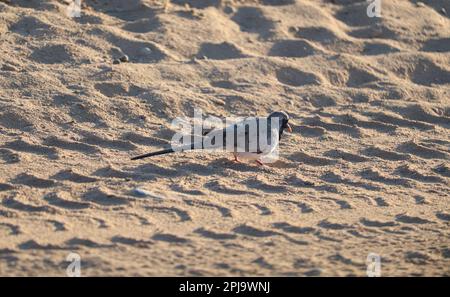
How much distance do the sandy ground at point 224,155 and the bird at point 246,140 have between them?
131 mm

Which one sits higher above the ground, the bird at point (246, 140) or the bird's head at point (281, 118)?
the bird's head at point (281, 118)

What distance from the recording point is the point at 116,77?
8773 millimetres

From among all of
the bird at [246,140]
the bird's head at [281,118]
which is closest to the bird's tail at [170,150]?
the bird at [246,140]

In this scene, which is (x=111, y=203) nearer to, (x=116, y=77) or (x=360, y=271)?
(x=360, y=271)

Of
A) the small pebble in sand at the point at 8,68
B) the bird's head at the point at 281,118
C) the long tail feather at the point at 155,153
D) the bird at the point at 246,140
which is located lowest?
A: the long tail feather at the point at 155,153

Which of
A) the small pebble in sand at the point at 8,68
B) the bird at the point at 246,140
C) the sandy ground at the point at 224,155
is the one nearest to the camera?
the sandy ground at the point at 224,155

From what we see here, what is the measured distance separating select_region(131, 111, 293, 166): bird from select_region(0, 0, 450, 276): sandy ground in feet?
0.43

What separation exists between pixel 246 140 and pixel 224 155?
386mm

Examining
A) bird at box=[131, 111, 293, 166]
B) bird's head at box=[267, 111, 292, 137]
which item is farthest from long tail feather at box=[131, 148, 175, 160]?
bird's head at box=[267, 111, 292, 137]

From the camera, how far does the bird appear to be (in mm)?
7688

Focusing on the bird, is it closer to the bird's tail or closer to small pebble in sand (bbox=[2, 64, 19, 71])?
the bird's tail

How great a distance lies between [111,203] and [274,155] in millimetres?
1944

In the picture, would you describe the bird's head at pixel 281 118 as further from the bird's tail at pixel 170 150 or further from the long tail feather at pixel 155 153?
the long tail feather at pixel 155 153

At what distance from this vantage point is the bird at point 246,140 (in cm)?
769
